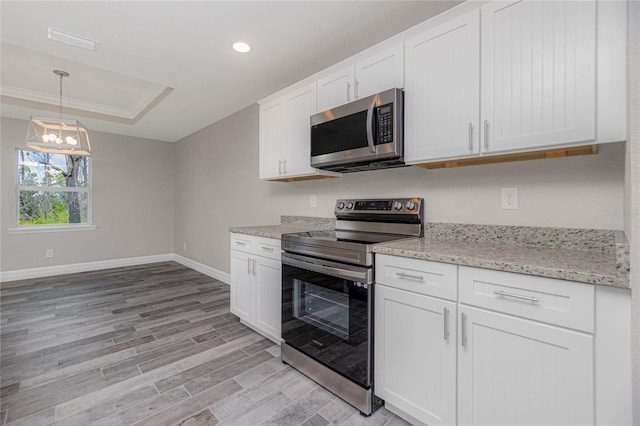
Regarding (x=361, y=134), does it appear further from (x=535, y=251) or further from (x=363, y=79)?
(x=535, y=251)

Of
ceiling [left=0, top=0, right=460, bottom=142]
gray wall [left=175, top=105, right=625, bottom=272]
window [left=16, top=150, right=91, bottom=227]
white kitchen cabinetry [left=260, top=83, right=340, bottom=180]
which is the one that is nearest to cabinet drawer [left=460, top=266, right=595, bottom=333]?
gray wall [left=175, top=105, right=625, bottom=272]

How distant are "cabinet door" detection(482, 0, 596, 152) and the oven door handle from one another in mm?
932

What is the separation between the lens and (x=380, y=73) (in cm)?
198

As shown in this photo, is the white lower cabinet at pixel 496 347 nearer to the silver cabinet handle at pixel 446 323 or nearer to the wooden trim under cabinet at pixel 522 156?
the silver cabinet handle at pixel 446 323

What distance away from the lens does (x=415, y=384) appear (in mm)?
1516

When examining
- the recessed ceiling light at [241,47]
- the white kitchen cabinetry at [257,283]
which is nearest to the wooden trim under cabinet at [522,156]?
the white kitchen cabinetry at [257,283]

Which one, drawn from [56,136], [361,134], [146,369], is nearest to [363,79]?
[361,134]

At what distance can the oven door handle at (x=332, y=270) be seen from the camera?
65.1 inches

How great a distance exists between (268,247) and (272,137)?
3.60 feet

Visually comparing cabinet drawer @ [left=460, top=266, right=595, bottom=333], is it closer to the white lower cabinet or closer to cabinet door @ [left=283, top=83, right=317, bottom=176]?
the white lower cabinet

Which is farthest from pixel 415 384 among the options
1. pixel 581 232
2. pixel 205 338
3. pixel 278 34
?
pixel 278 34

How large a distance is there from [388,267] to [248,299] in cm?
164

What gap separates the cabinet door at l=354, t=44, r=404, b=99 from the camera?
6.20 ft

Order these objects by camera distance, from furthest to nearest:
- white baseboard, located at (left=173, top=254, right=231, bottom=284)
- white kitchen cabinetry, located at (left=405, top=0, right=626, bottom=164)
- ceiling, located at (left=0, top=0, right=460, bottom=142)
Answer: white baseboard, located at (left=173, top=254, right=231, bottom=284), ceiling, located at (left=0, top=0, right=460, bottom=142), white kitchen cabinetry, located at (left=405, top=0, right=626, bottom=164)
